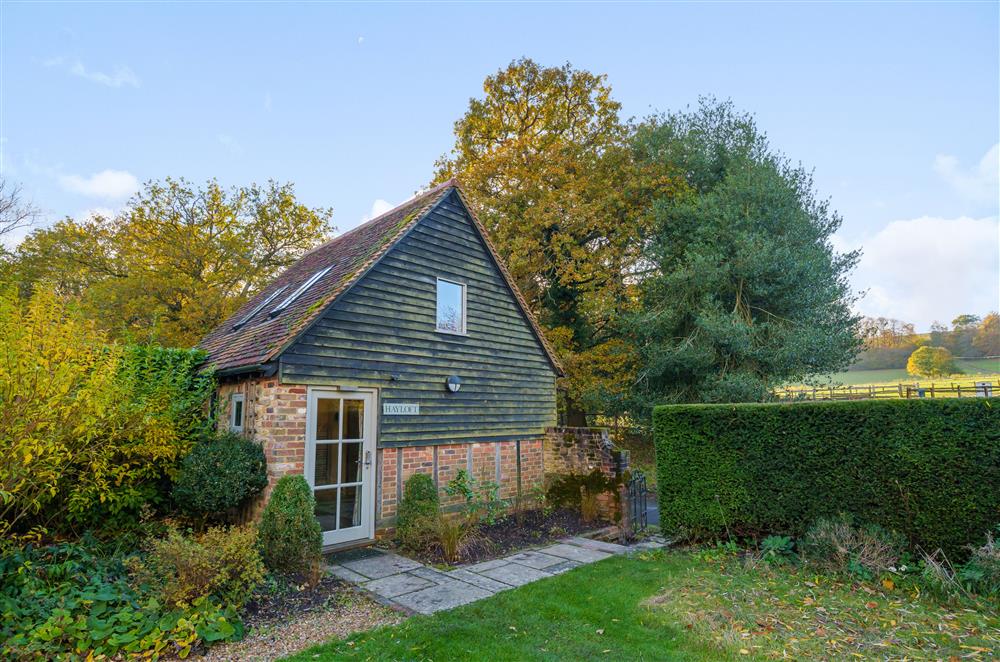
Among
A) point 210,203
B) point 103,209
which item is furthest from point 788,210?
point 103,209

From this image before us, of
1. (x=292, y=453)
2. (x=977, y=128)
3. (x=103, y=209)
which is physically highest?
(x=103, y=209)

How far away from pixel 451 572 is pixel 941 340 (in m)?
53.5

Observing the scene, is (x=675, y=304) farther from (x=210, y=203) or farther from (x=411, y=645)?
(x=210, y=203)

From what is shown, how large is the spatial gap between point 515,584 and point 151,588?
3.97 meters

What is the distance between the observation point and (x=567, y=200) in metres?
17.6

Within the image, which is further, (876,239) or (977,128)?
(876,239)

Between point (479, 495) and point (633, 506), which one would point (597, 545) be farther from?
point (479, 495)

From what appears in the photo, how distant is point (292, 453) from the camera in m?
7.22

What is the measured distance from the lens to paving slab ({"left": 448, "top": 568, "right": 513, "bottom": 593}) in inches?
238

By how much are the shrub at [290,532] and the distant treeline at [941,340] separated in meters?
47.0

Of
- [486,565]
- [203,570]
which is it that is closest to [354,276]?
[203,570]

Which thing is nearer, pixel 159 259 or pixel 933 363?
pixel 159 259

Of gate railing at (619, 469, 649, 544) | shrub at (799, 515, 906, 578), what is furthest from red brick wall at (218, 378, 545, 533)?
shrub at (799, 515, 906, 578)

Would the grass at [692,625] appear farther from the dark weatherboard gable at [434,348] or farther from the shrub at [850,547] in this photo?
the dark weatherboard gable at [434,348]
